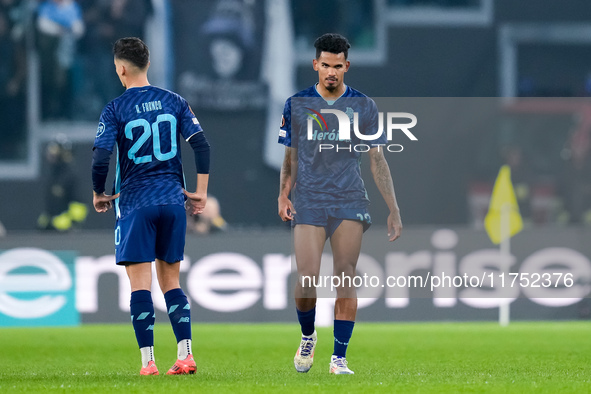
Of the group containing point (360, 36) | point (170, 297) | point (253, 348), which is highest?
point (360, 36)

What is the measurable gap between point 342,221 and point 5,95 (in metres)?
12.8

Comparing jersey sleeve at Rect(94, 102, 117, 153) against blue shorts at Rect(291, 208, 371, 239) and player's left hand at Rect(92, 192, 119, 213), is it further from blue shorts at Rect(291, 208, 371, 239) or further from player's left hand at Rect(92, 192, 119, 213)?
blue shorts at Rect(291, 208, 371, 239)

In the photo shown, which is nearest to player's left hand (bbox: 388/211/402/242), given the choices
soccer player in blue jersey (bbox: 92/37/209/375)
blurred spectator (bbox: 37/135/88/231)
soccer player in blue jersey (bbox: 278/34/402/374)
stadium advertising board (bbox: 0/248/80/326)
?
soccer player in blue jersey (bbox: 278/34/402/374)

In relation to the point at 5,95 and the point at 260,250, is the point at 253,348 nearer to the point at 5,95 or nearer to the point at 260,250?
the point at 260,250

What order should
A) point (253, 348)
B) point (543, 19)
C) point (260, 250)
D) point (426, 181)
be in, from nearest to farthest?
point (253, 348) → point (426, 181) → point (260, 250) → point (543, 19)

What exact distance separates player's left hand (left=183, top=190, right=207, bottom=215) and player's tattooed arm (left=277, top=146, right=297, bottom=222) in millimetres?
477

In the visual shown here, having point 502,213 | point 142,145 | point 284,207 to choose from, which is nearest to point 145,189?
point 142,145

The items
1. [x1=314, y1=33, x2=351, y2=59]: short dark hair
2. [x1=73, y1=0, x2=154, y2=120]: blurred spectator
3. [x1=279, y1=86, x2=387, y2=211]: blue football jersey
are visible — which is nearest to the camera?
[x1=314, y1=33, x2=351, y2=59]: short dark hair

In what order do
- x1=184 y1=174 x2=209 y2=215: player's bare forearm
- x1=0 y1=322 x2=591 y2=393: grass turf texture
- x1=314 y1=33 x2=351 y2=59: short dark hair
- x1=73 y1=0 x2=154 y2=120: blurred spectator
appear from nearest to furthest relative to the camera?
1. x1=0 y1=322 x2=591 y2=393: grass turf texture
2. x1=184 y1=174 x2=209 y2=215: player's bare forearm
3. x1=314 y1=33 x2=351 y2=59: short dark hair
4. x1=73 y1=0 x2=154 y2=120: blurred spectator

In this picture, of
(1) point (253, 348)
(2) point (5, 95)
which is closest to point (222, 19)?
(2) point (5, 95)

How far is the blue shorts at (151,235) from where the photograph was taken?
5988mm

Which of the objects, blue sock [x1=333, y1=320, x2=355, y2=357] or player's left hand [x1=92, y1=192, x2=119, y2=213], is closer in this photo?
player's left hand [x1=92, y1=192, x2=119, y2=213]

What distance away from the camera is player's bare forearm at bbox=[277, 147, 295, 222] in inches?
253

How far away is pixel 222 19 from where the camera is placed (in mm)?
18609
